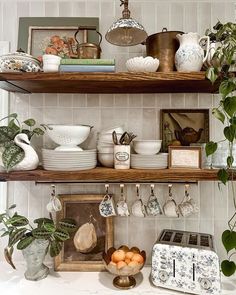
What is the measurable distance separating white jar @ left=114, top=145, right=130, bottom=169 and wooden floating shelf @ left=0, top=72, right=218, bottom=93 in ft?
0.93

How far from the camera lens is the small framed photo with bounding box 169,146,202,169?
119 cm

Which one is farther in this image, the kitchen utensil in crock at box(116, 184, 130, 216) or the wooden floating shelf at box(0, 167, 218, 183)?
the kitchen utensil in crock at box(116, 184, 130, 216)

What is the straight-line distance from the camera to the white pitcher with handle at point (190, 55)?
115 cm

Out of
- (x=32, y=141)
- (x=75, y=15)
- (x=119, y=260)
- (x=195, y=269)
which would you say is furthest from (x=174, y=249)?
(x=75, y=15)

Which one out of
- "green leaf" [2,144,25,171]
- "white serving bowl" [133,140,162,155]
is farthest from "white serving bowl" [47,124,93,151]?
"white serving bowl" [133,140,162,155]

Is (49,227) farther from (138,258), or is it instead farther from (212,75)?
(212,75)

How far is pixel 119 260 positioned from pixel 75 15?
48.3 inches

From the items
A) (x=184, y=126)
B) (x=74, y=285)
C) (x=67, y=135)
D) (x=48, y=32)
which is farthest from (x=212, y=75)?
(x=74, y=285)

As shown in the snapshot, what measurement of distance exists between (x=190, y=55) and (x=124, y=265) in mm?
932

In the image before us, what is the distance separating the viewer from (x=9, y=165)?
1152mm

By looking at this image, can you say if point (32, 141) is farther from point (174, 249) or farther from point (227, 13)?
point (227, 13)

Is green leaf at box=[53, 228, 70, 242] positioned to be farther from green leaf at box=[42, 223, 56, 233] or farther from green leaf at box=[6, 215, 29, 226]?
green leaf at box=[6, 215, 29, 226]

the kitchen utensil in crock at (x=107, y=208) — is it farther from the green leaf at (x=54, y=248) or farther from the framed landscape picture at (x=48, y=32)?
the framed landscape picture at (x=48, y=32)

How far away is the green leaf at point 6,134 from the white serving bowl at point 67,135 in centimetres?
17
